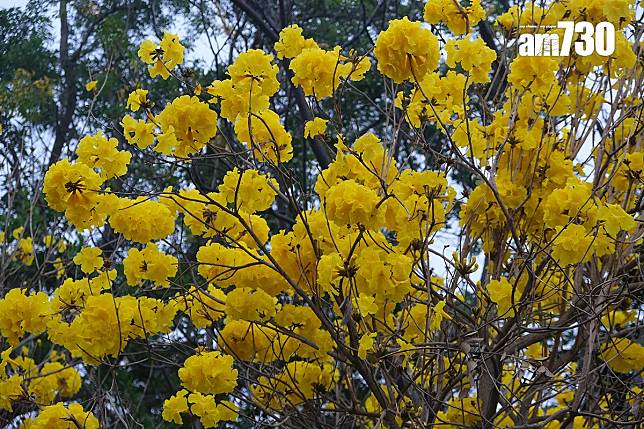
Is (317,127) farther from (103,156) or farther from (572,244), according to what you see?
(572,244)

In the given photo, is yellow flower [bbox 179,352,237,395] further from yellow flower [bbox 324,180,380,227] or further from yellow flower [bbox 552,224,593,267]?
yellow flower [bbox 552,224,593,267]

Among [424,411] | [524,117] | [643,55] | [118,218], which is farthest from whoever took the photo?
[643,55]

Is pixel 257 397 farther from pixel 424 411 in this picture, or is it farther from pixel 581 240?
pixel 581 240

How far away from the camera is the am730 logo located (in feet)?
9.66

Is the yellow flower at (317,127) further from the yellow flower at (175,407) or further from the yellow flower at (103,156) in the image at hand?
the yellow flower at (175,407)

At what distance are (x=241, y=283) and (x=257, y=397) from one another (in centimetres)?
65

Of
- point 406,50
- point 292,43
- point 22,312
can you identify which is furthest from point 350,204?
point 22,312

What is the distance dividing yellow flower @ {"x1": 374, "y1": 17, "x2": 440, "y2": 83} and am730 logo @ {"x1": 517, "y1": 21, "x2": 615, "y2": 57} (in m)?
0.58

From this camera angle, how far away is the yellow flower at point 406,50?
2391 mm

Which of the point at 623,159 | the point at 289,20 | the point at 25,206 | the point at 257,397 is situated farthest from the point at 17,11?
the point at 623,159

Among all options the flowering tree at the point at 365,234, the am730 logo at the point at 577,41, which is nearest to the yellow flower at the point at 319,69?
the flowering tree at the point at 365,234

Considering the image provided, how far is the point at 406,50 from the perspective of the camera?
2.39m

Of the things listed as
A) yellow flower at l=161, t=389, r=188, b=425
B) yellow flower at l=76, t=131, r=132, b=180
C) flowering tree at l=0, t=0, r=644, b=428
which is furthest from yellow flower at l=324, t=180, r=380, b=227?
yellow flower at l=161, t=389, r=188, b=425

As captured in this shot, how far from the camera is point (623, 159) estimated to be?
2.77m
